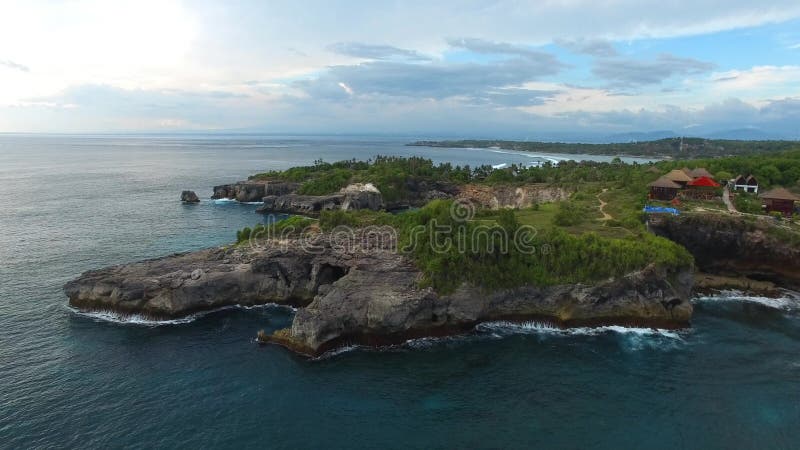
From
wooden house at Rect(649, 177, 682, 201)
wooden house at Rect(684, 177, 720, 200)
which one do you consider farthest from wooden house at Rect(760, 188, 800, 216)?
wooden house at Rect(649, 177, 682, 201)

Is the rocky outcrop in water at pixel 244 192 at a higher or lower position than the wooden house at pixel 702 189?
lower

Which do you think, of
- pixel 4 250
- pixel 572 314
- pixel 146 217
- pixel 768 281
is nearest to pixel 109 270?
pixel 4 250

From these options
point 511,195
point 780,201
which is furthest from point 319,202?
point 780,201

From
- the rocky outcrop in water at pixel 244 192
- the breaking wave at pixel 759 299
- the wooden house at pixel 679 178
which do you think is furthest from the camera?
the rocky outcrop in water at pixel 244 192

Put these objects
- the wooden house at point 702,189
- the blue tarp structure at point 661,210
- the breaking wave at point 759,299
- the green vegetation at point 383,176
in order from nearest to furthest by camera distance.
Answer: the breaking wave at point 759,299 < the blue tarp structure at point 661,210 < the wooden house at point 702,189 < the green vegetation at point 383,176

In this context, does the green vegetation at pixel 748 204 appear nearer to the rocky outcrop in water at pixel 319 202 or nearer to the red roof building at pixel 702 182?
the red roof building at pixel 702 182

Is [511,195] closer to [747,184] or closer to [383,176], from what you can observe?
[383,176]

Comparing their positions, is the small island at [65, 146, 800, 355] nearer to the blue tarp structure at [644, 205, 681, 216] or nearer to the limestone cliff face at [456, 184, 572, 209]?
the blue tarp structure at [644, 205, 681, 216]

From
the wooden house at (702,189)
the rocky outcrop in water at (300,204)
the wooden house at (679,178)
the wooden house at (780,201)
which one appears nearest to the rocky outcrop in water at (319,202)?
the rocky outcrop in water at (300,204)
